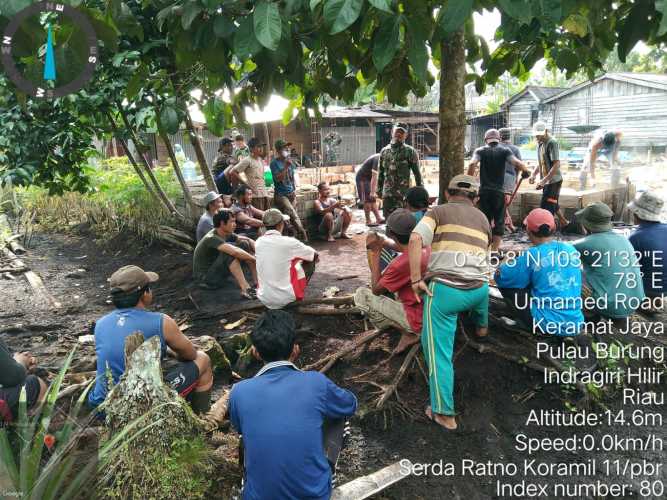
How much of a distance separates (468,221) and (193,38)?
6.77ft

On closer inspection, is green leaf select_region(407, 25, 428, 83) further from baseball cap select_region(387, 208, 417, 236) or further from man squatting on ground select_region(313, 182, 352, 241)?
man squatting on ground select_region(313, 182, 352, 241)

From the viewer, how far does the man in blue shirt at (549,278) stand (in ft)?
12.7

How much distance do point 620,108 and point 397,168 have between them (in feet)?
57.4

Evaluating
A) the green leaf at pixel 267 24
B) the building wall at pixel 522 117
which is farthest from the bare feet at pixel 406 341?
the building wall at pixel 522 117

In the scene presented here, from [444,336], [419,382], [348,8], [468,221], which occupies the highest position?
[348,8]

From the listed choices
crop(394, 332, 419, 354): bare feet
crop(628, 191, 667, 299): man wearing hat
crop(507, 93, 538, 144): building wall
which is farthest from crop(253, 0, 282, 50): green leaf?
crop(507, 93, 538, 144): building wall

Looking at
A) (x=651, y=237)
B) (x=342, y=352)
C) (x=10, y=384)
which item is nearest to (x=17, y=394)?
(x=10, y=384)

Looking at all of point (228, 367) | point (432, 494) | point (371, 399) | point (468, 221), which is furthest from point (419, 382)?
point (228, 367)

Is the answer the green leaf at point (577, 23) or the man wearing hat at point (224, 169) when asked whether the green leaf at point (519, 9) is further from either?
the man wearing hat at point (224, 169)

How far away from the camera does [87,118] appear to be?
22.0 ft

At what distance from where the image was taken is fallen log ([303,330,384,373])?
436 cm

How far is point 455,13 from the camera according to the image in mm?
2027

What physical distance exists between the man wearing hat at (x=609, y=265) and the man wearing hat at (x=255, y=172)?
Answer: 16.8ft

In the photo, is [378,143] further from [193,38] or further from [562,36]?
[193,38]
